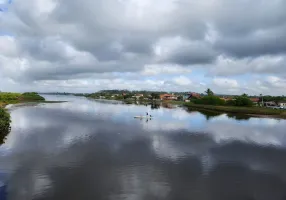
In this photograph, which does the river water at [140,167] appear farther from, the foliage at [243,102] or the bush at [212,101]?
the bush at [212,101]

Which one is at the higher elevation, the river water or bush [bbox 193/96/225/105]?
bush [bbox 193/96/225/105]

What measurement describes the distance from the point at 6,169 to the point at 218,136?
21.7 metres

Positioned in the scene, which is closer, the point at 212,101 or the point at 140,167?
the point at 140,167

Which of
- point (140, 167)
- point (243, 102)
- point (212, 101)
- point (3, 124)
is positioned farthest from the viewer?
point (212, 101)

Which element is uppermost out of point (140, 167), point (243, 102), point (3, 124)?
point (243, 102)

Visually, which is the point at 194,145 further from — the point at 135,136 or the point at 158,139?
the point at 135,136

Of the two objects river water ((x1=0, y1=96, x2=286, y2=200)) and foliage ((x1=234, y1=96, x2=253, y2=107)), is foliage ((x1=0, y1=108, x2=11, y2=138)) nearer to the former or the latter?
river water ((x1=0, y1=96, x2=286, y2=200))

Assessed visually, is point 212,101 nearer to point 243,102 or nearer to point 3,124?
point 243,102

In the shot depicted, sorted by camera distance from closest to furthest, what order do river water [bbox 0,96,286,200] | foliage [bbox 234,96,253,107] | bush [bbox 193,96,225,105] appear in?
river water [bbox 0,96,286,200] < foliage [bbox 234,96,253,107] < bush [bbox 193,96,225,105]

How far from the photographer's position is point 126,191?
12062 millimetres

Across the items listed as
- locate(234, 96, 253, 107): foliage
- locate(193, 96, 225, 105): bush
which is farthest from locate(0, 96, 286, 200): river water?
locate(193, 96, 225, 105): bush

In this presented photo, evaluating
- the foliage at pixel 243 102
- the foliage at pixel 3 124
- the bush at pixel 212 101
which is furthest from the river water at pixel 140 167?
the bush at pixel 212 101

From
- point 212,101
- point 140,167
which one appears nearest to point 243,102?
point 212,101

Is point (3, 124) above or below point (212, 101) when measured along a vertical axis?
below
